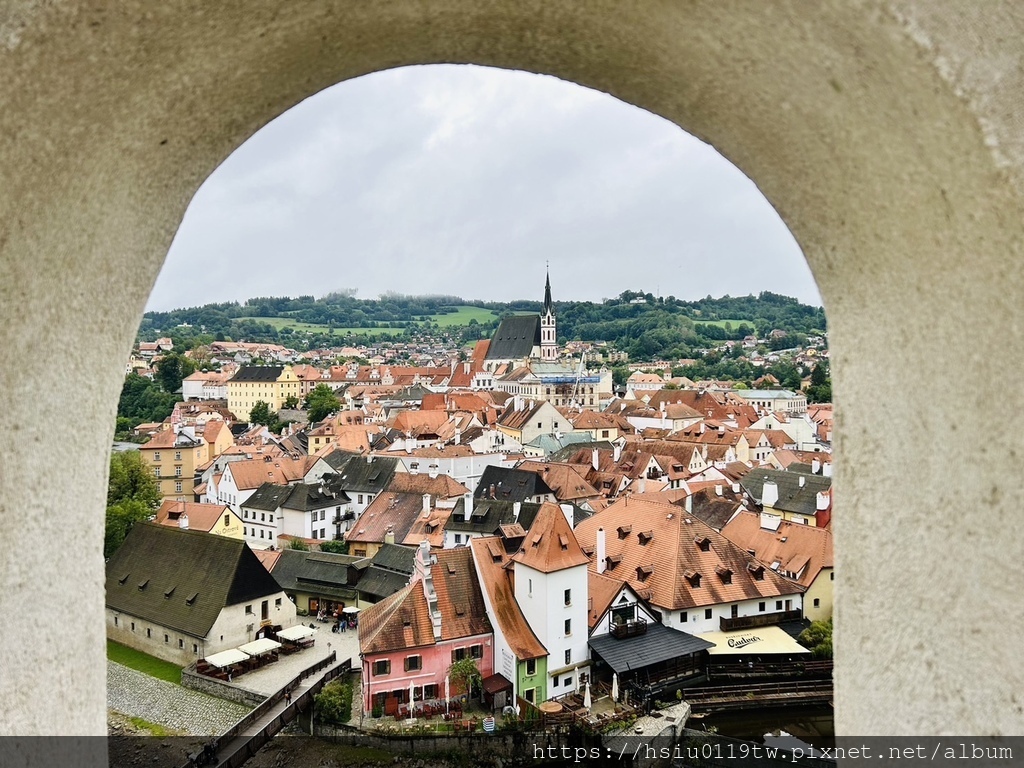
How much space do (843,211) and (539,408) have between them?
167 feet

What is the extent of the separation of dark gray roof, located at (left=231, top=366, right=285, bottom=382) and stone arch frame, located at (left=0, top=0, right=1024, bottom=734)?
81894 millimetres

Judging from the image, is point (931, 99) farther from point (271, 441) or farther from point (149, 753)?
point (271, 441)

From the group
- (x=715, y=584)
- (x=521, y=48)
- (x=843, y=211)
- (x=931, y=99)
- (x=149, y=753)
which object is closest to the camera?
(x=931, y=99)

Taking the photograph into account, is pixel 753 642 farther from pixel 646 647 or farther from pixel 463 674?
pixel 463 674

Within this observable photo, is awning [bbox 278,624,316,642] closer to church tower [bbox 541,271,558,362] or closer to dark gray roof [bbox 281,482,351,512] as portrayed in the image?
dark gray roof [bbox 281,482,351,512]

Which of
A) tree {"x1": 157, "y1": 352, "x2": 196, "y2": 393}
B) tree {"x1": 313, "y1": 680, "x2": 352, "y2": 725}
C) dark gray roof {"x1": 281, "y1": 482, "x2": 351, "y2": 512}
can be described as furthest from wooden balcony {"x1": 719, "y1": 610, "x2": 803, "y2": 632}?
tree {"x1": 157, "y1": 352, "x2": 196, "y2": 393}

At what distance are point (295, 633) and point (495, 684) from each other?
6.47 m

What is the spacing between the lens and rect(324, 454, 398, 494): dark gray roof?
34.4m

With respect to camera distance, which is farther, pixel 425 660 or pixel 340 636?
pixel 340 636

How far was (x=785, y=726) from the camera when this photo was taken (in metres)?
16.9

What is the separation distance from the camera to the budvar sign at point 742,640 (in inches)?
743

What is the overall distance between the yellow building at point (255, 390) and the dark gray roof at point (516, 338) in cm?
2733

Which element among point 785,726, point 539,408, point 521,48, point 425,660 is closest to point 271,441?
point 539,408

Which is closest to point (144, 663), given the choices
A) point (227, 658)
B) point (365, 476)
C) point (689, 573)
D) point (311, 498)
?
point (227, 658)
